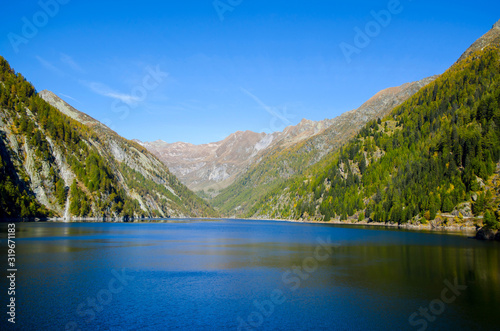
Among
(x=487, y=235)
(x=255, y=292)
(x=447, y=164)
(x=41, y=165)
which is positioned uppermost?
(x=41, y=165)

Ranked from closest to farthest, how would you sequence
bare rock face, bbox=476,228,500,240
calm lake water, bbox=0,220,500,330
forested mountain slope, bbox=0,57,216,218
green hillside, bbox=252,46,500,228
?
calm lake water, bbox=0,220,500,330
bare rock face, bbox=476,228,500,240
green hillside, bbox=252,46,500,228
forested mountain slope, bbox=0,57,216,218

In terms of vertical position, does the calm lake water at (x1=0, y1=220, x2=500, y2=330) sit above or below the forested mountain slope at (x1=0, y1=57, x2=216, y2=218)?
below

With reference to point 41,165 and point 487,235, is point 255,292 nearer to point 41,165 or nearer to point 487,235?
point 487,235

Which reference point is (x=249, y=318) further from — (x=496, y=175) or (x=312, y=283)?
(x=496, y=175)

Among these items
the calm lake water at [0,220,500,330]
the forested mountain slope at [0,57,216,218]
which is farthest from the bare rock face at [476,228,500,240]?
the forested mountain slope at [0,57,216,218]

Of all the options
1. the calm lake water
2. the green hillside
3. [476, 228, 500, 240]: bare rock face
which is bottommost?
[476, 228, 500, 240]: bare rock face

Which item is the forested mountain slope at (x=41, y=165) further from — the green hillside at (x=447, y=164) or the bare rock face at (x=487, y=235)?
the bare rock face at (x=487, y=235)

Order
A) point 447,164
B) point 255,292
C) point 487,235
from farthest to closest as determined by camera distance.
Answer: point 447,164 → point 487,235 → point 255,292

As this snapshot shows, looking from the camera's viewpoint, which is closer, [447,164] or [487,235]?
[487,235]

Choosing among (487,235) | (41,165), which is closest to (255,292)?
(487,235)

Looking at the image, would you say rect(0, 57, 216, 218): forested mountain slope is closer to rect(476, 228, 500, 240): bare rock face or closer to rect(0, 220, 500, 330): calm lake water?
rect(0, 220, 500, 330): calm lake water

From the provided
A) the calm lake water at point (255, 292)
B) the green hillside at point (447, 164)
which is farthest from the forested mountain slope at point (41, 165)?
the green hillside at point (447, 164)

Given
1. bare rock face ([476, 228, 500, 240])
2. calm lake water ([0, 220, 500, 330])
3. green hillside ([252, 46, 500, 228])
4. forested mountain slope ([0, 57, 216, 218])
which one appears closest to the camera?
calm lake water ([0, 220, 500, 330])

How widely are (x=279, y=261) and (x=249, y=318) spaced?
86.0 feet
